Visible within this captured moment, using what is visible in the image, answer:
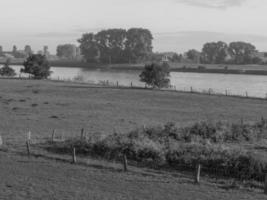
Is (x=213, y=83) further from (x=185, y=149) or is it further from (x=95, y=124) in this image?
(x=185, y=149)

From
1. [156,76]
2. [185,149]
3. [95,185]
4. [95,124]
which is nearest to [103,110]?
[95,124]

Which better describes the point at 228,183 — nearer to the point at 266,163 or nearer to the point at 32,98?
the point at 266,163

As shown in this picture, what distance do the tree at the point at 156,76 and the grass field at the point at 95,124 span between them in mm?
10469

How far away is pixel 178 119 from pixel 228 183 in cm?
2494

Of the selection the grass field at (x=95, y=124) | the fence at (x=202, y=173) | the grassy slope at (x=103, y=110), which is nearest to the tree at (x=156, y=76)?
the grassy slope at (x=103, y=110)

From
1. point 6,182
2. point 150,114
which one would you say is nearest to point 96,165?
point 6,182

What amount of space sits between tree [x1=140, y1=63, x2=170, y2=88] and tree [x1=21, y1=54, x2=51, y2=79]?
94.4 ft

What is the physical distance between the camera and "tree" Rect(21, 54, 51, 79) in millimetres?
101769

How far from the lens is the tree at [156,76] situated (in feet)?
269

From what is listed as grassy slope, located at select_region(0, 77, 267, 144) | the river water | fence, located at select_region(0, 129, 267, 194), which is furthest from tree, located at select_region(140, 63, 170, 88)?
fence, located at select_region(0, 129, 267, 194)

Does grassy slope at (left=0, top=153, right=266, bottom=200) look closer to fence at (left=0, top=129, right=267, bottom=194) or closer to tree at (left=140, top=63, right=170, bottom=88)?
fence at (left=0, top=129, right=267, bottom=194)

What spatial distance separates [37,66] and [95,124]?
65.8 meters

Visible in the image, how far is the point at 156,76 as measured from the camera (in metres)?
82.3

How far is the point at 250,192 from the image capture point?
60.5 ft
